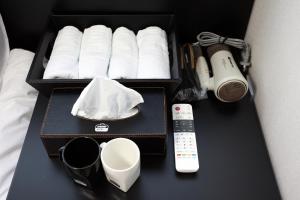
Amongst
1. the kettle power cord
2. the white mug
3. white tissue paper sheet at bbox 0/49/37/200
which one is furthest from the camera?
the kettle power cord

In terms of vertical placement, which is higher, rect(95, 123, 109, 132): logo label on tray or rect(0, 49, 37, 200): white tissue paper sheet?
rect(95, 123, 109, 132): logo label on tray

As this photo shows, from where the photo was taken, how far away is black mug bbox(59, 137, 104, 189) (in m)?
0.62

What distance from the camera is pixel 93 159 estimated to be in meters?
0.66

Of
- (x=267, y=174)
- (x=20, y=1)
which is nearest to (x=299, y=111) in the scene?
(x=267, y=174)

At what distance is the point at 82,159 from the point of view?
0.66 meters

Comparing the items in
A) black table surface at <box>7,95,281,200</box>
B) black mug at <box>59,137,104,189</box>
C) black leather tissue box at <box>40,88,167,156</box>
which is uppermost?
black leather tissue box at <box>40,88,167,156</box>

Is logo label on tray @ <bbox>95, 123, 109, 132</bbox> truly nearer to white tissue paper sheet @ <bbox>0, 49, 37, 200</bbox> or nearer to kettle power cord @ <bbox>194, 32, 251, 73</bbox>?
white tissue paper sheet @ <bbox>0, 49, 37, 200</bbox>

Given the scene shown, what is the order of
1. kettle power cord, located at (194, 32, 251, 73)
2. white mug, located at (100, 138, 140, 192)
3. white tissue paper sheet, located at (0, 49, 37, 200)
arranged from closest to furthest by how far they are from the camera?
white mug, located at (100, 138, 140, 192)
white tissue paper sheet, located at (0, 49, 37, 200)
kettle power cord, located at (194, 32, 251, 73)

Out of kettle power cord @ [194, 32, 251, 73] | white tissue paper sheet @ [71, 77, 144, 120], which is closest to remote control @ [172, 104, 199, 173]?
white tissue paper sheet @ [71, 77, 144, 120]

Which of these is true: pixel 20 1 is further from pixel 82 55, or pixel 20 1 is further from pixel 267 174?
pixel 267 174

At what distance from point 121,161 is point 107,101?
0.14 m

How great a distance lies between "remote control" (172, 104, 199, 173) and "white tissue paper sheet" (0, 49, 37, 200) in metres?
0.40

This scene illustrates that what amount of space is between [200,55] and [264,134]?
0.96 feet

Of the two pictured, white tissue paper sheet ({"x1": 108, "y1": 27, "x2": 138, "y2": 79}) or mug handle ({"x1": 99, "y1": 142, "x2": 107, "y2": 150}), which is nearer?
mug handle ({"x1": 99, "y1": 142, "x2": 107, "y2": 150})
